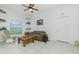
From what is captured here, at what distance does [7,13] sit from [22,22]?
160cm

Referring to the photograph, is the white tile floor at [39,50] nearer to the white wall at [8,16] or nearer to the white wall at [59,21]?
the white wall at [59,21]

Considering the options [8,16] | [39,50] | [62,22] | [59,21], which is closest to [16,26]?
[8,16]

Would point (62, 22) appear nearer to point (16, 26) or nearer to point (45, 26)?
point (45, 26)

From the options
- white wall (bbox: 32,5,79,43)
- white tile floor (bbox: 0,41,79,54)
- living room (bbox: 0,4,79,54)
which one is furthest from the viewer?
white wall (bbox: 32,5,79,43)

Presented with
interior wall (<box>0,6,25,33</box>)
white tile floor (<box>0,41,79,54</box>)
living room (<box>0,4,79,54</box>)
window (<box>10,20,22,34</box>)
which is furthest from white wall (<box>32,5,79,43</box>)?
interior wall (<box>0,6,25,33</box>)

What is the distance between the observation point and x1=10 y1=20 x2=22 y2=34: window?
7912 millimetres

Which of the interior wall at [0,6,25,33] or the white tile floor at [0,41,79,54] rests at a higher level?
the interior wall at [0,6,25,33]

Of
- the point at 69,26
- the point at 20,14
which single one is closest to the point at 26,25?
the point at 20,14

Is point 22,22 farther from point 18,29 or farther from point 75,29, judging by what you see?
point 75,29

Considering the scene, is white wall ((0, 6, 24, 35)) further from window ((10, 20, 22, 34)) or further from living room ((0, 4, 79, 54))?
window ((10, 20, 22, 34))

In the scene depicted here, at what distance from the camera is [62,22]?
6301 millimetres

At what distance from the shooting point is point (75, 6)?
5.44 m

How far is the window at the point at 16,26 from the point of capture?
26.0ft

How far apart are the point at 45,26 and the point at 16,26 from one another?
246cm
